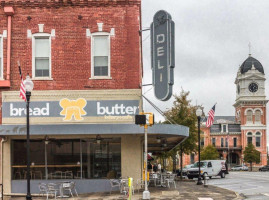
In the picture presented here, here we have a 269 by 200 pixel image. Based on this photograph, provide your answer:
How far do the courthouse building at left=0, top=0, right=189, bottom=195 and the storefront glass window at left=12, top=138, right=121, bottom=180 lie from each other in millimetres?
45

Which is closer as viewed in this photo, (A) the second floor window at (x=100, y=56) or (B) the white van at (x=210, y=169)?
(A) the second floor window at (x=100, y=56)

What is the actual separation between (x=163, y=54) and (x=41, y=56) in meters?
5.86

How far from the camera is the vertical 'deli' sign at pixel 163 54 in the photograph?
1861cm

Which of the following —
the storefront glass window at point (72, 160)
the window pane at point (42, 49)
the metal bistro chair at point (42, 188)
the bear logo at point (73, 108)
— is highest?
the window pane at point (42, 49)

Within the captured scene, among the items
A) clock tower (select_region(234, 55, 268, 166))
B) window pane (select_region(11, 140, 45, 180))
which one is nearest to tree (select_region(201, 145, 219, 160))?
clock tower (select_region(234, 55, 268, 166))

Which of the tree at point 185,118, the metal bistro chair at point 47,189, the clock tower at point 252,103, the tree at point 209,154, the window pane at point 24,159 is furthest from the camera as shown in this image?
the clock tower at point 252,103

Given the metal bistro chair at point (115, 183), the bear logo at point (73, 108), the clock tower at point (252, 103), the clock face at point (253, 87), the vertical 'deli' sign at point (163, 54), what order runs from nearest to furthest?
the vertical 'deli' sign at point (163, 54)
the metal bistro chair at point (115, 183)
the bear logo at point (73, 108)
the clock tower at point (252, 103)
the clock face at point (253, 87)

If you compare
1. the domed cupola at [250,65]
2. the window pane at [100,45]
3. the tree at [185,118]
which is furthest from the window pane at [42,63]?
the domed cupola at [250,65]

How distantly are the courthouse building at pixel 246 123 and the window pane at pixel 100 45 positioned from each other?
3601 inches

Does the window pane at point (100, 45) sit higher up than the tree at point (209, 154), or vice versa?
the window pane at point (100, 45)

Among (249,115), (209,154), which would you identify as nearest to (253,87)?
(249,115)

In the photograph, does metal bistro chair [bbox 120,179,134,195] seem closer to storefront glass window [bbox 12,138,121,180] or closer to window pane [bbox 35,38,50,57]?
storefront glass window [bbox 12,138,121,180]

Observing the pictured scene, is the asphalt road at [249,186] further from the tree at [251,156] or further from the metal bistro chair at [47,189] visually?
the tree at [251,156]

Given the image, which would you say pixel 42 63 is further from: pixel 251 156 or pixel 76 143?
pixel 251 156
